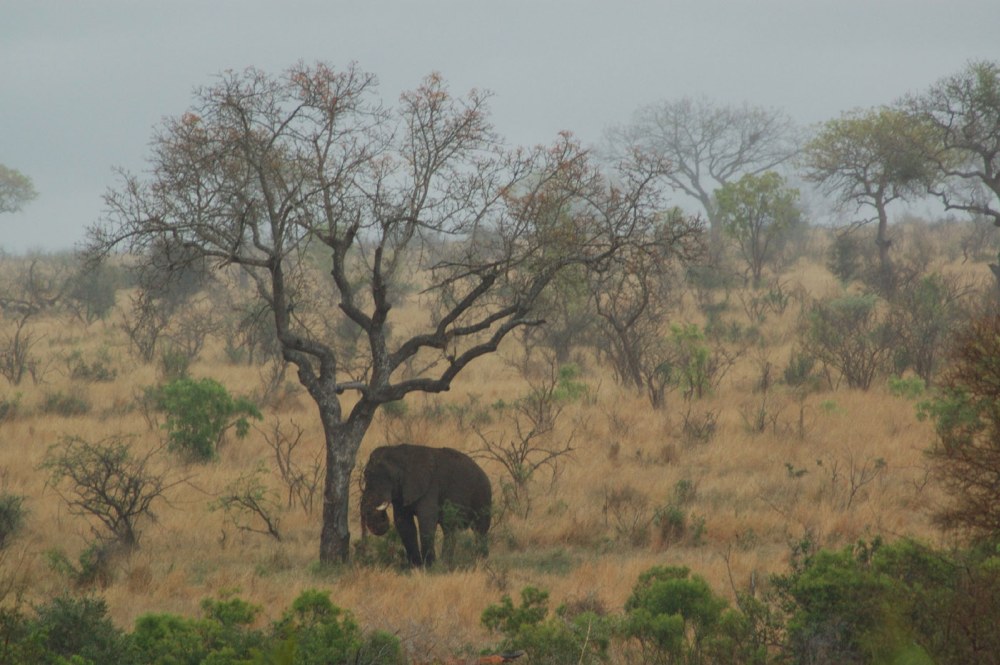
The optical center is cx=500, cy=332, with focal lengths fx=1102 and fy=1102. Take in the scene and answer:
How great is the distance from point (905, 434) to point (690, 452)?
2.91m

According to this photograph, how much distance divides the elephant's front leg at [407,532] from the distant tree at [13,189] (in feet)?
193

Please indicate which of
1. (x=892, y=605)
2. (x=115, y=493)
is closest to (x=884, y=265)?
(x=115, y=493)

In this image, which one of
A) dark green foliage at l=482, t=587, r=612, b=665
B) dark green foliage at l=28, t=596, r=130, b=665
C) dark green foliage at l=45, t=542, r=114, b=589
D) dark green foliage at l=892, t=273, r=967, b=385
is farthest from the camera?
dark green foliage at l=892, t=273, r=967, b=385

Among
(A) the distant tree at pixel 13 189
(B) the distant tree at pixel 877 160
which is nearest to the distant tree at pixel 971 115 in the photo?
(B) the distant tree at pixel 877 160

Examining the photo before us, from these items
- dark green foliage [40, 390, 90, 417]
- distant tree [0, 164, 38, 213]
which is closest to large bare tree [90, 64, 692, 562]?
dark green foliage [40, 390, 90, 417]

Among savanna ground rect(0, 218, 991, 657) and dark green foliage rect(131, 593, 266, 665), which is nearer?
dark green foliage rect(131, 593, 266, 665)

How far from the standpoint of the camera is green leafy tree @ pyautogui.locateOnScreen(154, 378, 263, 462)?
14062mm

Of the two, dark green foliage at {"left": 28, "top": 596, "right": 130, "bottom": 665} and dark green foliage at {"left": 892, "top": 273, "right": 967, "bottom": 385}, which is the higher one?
dark green foliage at {"left": 892, "top": 273, "right": 967, "bottom": 385}

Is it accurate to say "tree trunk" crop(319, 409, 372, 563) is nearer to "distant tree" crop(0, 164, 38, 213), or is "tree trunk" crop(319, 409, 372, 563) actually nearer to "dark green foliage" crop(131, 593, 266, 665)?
"dark green foliage" crop(131, 593, 266, 665)

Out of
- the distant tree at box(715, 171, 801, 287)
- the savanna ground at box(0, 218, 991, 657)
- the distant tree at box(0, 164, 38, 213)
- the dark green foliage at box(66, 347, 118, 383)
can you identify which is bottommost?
→ the savanna ground at box(0, 218, 991, 657)

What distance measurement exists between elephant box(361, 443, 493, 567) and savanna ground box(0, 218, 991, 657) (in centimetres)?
34

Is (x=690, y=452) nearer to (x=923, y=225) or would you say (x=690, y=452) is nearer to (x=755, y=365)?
(x=755, y=365)

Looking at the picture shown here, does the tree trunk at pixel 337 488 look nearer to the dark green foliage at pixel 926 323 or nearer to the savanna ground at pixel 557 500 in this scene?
the savanna ground at pixel 557 500

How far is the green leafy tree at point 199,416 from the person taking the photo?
1406 cm
